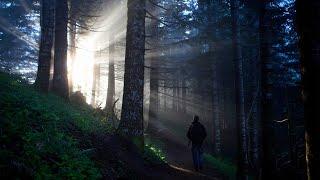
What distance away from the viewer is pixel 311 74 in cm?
507

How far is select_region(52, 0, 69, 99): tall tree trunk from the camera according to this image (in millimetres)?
17000

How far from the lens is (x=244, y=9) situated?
22.4m

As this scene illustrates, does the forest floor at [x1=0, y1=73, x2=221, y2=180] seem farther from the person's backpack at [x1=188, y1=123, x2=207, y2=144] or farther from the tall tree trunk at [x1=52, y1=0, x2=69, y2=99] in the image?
the tall tree trunk at [x1=52, y1=0, x2=69, y2=99]

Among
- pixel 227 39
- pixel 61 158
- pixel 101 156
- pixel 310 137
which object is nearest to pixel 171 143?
pixel 227 39

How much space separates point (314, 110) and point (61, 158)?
16.6 ft

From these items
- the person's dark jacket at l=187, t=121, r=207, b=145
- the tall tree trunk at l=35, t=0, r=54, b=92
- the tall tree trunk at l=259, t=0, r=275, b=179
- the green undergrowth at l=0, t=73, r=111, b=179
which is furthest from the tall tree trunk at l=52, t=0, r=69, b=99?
the tall tree trunk at l=259, t=0, r=275, b=179

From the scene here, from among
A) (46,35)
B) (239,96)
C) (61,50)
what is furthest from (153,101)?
(46,35)

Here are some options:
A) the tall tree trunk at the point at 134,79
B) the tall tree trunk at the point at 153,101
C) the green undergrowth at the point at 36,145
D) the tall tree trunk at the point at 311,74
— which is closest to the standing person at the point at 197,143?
the tall tree trunk at the point at 134,79

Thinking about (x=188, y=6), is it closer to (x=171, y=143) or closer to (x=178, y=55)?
(x=171, y=143)

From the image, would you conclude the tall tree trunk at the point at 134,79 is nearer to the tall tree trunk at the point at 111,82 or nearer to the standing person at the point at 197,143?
the standing person at the point at 197,143

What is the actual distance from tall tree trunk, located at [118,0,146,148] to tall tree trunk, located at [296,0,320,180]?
7531 millimetres

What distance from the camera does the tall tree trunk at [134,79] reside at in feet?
39.5

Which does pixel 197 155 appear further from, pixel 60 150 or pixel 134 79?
pixel 60 150

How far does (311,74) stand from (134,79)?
7758 millimetres
